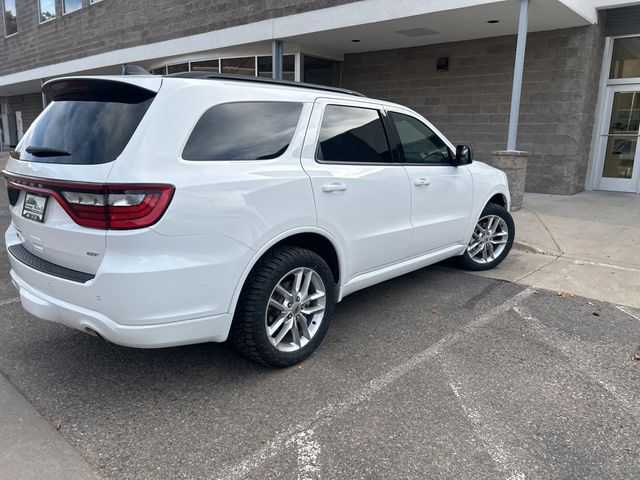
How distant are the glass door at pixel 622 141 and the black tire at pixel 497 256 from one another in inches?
256

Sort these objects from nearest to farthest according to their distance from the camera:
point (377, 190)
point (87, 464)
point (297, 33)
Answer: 1. point (87, 464)
2. point (377, 190)
3. point (297, 33)

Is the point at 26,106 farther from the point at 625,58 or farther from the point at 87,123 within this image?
the point at 87,123

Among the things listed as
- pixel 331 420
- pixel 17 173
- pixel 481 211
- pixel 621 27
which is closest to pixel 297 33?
pixel 621 27

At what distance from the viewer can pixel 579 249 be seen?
6.54 metres

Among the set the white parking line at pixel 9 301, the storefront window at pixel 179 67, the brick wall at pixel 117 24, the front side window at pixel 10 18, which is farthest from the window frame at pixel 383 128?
the front side window at pixel 10 18

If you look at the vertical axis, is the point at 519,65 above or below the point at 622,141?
above

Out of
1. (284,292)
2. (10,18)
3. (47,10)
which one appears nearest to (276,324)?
(284,292)

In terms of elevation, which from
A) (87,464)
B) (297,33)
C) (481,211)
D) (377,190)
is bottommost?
(87,464)

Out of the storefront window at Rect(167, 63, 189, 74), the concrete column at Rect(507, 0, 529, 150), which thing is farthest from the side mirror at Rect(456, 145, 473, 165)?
the storefront window at Rect(167, 63, 189, 74)

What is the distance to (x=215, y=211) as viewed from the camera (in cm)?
276

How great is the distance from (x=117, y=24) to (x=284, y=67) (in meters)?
7.39

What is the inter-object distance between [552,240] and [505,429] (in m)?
4.75

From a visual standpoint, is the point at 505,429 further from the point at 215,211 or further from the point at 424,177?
the point at 424,177

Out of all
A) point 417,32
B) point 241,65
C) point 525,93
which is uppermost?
point 417,32
